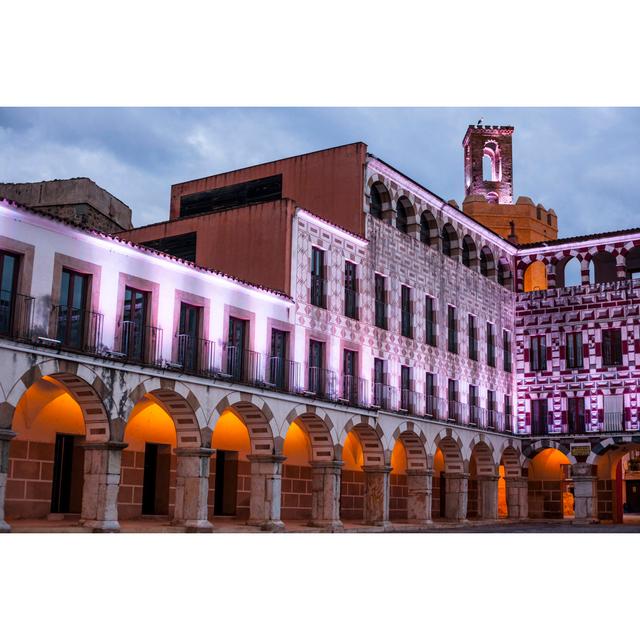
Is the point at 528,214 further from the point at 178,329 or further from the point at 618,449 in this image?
the point at 178,329

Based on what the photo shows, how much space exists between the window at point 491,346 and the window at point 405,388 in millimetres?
7335

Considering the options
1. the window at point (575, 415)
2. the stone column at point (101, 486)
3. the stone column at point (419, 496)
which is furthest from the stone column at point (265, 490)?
the window at point (575, 415)

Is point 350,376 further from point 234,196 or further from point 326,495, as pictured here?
point 234,196

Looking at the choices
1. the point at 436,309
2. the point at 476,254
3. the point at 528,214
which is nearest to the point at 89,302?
the point at 436,309

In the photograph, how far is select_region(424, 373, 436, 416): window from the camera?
3434cm

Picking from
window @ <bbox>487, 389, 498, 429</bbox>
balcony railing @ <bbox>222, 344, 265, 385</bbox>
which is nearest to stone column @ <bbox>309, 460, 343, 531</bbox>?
balcony railing @ <bbox>222, 344, 265, 385</bbox>

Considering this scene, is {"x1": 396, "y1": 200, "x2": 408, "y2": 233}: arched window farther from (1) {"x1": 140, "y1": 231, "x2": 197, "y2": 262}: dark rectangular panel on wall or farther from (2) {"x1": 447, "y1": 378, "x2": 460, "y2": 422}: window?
(1) {"x1": 140, "y1": 231, "x2": 197, "y2": 262}: dark rectangular panel on wall

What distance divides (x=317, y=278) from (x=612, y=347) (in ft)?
53.3

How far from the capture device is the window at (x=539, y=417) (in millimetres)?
40500

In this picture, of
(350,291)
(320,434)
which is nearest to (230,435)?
(320,434)

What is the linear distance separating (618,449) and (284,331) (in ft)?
62.8

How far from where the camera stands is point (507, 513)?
40656 millimetres

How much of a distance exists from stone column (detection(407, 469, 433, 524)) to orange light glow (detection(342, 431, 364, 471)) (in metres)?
2.13

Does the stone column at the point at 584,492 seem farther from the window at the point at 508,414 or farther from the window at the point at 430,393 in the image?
the window at the point at 430,393
